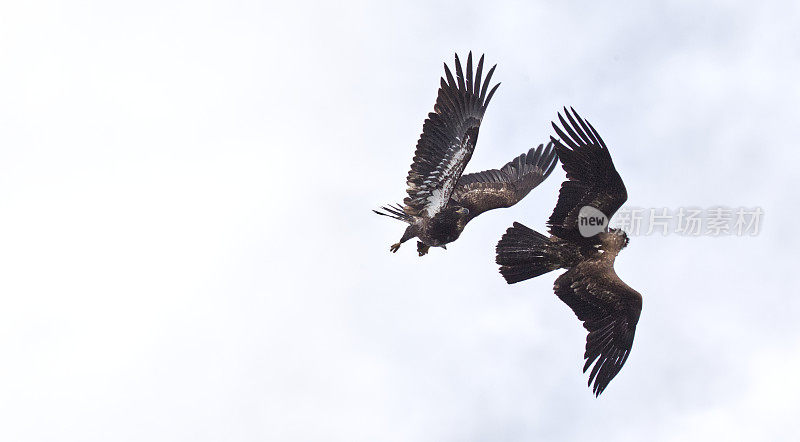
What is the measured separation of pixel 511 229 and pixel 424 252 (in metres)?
2.18

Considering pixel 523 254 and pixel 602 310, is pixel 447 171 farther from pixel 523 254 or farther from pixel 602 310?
pixel 602 310

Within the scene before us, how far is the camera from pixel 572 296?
1733 centimetres

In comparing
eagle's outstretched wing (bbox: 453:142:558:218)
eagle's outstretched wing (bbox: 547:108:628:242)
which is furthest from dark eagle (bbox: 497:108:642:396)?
eagle's outstretched wing (bbox: 453:142:558:218)

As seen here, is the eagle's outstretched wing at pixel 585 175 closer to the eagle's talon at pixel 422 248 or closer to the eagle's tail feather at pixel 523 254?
the eagle's tail feather at pixel 523 254

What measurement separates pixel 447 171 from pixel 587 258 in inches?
104

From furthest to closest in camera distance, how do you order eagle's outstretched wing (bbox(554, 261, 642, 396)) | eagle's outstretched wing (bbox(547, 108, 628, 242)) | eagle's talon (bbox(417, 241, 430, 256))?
1. eagle's talon (bbox(417, 241, 430, 256))
2. eagle's outstretched wing (bbox(554, 261, 642, 396))
3. eagle's outstretched wing (bbox(547, 108, 628, 242))

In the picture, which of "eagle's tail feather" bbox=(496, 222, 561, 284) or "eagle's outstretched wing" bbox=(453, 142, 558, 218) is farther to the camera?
"eagle's outstretched wing" bbox=(453, 142, 558, 218)

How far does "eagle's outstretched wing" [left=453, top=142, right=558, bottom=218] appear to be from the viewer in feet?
61.7

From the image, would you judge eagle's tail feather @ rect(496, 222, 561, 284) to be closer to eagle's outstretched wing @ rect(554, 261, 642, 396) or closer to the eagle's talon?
eagle's outstretched wing @ rect(554, 261, 642, 396)

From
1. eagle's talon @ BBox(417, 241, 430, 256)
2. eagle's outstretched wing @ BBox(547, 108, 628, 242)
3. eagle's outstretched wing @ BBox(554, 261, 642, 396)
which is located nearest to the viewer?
eagle's outstretched wing @ BBox(547, 108, 628, 242)

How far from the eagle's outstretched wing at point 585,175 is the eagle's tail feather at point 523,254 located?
798 mm

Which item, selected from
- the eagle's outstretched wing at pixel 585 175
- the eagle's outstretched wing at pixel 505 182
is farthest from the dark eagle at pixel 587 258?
the eagle's outstretched wing at pixel 505 182

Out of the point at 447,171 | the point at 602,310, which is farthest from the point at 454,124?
the point at 602,310

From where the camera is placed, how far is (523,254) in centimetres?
1686
